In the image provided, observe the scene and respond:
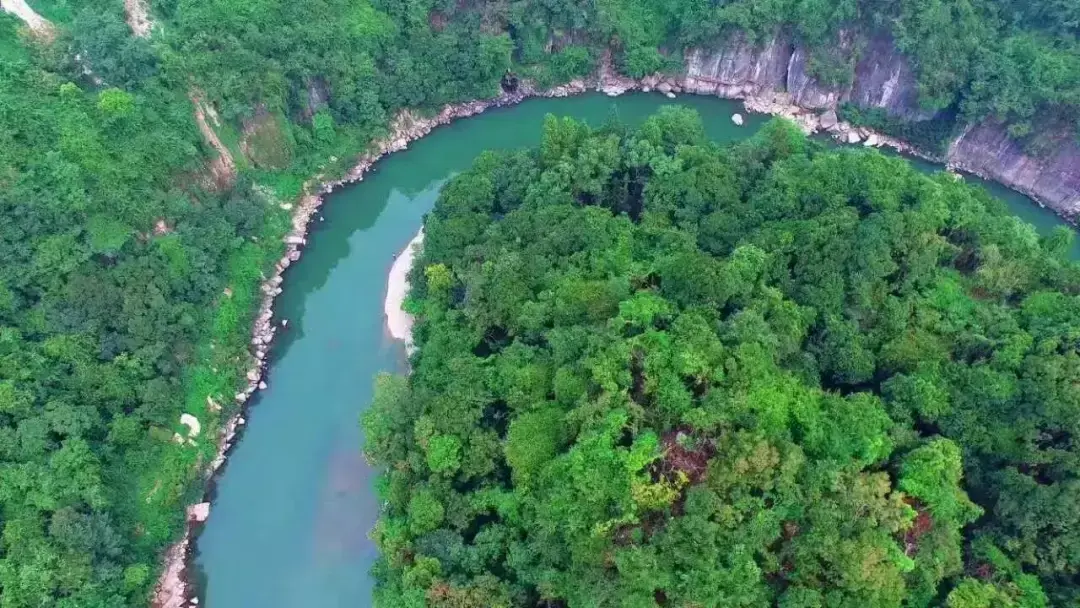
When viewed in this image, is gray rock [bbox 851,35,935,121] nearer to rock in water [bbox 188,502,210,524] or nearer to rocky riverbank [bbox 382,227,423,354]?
rocky riverbank [bbox 382,227,423,354]

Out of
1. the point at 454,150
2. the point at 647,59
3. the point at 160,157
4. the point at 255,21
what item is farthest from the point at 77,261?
the point at 647,59

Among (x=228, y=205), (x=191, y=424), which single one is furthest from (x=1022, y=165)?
(x=191, y=424)

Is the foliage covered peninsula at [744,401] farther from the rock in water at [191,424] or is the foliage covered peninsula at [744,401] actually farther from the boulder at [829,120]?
the boulder at [829,120]

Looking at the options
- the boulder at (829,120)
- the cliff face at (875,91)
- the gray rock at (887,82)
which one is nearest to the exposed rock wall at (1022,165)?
the cliff face at (875,91)

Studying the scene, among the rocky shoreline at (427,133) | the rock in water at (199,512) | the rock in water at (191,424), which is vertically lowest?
the rock in water at (199,512)

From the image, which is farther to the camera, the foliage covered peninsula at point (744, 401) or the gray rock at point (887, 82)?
the gray rock at point (887, 82)

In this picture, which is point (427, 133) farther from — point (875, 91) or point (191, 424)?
point (875, 91)
